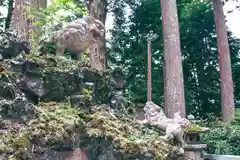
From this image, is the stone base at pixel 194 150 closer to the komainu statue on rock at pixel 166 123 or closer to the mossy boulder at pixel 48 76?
the komainu statue on rock at pixel 166 123

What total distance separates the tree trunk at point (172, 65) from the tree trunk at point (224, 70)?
172 cm

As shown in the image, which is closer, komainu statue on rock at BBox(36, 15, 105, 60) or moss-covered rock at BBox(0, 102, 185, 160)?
moss-covered rock at BBox(0, 102, 185, 160)

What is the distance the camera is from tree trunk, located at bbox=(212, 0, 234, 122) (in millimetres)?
8359

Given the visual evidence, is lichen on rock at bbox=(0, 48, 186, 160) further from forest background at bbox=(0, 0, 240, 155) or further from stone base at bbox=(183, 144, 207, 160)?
forest background at bbox=(0, 0, 240, 155)

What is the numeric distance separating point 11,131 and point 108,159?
1042 millimetres

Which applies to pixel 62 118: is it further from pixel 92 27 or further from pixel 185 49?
pixel 185 49

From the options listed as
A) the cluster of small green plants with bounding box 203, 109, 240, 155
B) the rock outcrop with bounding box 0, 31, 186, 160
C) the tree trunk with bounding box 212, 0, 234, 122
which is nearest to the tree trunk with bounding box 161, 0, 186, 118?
the cluster of small green plants with bounding box 203, 109, 240, 155

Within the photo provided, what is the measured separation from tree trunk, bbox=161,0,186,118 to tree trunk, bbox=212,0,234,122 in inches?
67.8

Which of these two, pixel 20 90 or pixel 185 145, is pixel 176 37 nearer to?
pixel 185 145

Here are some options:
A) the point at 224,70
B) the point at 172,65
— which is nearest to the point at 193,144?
the point at 172,65

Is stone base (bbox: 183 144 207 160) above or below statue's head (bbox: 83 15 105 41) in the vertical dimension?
below

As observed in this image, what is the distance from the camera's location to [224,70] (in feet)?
28.0

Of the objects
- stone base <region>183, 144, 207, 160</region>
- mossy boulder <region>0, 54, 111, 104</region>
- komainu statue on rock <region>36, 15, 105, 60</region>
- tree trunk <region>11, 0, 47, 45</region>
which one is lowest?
stone base <region>183, 144, 207, 160</region>

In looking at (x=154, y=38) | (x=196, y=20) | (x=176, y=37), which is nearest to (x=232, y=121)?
(x=176, y=37)
